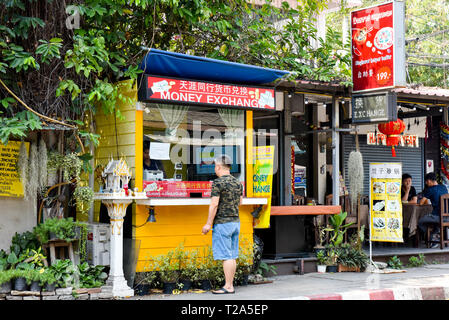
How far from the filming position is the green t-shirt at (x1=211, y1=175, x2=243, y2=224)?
8.57 metres

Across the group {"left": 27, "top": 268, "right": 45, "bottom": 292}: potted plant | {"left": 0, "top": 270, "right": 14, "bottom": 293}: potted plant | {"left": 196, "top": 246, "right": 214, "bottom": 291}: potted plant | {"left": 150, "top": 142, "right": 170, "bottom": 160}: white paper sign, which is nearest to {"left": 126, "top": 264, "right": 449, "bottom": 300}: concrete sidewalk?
{"left": 196, "top": 246, "right": 214, "bottom": 291}: potted plant

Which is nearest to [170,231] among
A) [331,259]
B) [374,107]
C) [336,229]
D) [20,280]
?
[20,280]

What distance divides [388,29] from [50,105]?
6.20 m

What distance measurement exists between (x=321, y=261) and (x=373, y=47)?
416cm

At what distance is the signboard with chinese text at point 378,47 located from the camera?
10875 mm

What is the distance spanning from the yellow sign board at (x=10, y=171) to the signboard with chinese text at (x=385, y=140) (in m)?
9.32

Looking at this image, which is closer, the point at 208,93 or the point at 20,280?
the point at 20,280

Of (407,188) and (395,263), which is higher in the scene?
(407,188)

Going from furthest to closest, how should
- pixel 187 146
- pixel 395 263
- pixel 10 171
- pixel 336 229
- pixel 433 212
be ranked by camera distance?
pixel 433 212 → pixel 395 263 → pixel 336 229 → pixel 187 146 → pixel 10 171

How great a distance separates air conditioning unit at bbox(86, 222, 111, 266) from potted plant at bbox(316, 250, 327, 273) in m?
4.23

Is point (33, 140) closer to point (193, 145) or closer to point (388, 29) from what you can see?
point (193, 145)

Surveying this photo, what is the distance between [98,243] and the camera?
29.5 ft

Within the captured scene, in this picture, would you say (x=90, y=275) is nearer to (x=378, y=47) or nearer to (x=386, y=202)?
(x=386, y=202)
